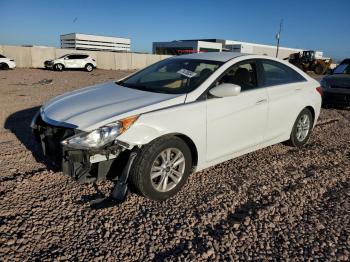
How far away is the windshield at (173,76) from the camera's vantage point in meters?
4.05

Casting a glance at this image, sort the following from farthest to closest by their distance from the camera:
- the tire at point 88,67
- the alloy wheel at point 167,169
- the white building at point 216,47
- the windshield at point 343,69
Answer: the white building at point 216,47, the tire at point 88,67, the windshield at point 343,69, the alloy wheel at point 167,169

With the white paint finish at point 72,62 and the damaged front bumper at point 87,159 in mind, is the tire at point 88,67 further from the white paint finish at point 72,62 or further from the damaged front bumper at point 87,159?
the damaged front bumper at point 87,159

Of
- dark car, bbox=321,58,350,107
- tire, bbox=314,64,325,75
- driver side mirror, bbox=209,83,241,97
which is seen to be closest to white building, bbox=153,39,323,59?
tire, bbox=314,64,325,75

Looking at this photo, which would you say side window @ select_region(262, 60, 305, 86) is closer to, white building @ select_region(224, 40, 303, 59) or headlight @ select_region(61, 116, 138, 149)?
headlight @ select_region(61, 116, 138, 149)

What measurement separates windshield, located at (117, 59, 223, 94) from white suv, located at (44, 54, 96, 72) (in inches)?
960

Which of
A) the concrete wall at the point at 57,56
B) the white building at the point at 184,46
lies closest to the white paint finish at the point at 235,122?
the concrete wall at the point at 57,56

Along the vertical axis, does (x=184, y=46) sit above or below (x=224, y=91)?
below

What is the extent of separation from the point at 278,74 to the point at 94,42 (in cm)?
10208

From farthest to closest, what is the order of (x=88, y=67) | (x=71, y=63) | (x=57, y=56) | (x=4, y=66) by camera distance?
1. (x=57, y=56)
2. (x=88, y=67)
3. (x=71, y=63)
4. (x=4, y=66)

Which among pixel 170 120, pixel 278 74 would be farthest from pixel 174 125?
pixel 278 74

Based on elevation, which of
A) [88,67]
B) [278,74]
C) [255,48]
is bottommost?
[88,67]

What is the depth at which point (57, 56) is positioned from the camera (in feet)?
109

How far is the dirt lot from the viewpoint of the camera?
2.80 meters

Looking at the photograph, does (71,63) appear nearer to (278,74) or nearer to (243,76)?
(278,74)
